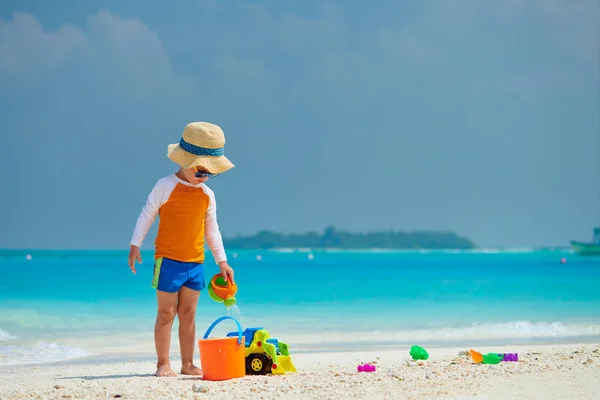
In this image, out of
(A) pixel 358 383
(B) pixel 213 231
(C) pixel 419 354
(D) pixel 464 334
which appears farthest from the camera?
(D) pixel 464 334

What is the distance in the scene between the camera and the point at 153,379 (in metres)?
5.08

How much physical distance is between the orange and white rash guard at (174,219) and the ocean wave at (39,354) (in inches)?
112

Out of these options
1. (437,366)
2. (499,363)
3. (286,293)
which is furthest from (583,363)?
(286,293)

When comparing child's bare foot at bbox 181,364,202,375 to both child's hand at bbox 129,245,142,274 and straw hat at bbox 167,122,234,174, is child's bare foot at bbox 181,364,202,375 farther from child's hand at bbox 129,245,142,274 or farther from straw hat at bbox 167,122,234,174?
straw hat at bbox 167,122,234,174

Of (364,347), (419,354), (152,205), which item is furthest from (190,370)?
(364,347)

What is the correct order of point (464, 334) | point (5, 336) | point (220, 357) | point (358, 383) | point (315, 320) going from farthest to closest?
1. point (315, 320)
2. point (464, 334)
3. point (5, 336)
4. point (220, 357)
5. point (358, 383)

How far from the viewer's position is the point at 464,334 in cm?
1016

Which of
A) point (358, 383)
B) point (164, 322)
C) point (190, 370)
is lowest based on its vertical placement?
point (358, 383)

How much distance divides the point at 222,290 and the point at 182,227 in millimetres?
486

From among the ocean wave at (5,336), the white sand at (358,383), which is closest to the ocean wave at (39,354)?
the ocean wave at (5,336)

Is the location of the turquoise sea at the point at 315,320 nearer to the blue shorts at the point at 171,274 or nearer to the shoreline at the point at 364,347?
the shoreline at the point at 364,347

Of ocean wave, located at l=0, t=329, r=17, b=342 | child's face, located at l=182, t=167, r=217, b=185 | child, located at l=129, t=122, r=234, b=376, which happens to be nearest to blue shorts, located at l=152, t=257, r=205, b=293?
child, located at l=129, t=122, r=234, b=376

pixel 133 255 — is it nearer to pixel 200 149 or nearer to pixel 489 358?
pixel 200 149

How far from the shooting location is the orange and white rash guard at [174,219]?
511 centimetres
